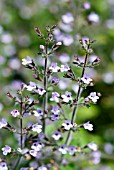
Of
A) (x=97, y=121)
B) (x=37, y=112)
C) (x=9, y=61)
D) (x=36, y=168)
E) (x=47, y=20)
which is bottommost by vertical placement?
(x=36, y=168)

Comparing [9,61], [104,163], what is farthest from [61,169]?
[9,61]

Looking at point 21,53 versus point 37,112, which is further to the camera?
point 21,53

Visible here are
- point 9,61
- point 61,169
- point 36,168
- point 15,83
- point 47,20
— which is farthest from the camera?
point 47,20

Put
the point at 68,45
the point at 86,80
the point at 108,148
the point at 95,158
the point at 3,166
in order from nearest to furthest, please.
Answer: the point at 86,80 < the point at 3,166 < the point at 95,158 < the point at 68,45 < the point at 108,148

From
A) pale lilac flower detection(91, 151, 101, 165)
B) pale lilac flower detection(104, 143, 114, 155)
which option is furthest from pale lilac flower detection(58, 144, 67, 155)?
pale lilac flower detection(104, 143, 114, 155)

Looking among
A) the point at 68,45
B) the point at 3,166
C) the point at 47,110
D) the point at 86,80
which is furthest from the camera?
the point at 68,45

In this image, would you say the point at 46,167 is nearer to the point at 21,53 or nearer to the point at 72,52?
the point at 72,52

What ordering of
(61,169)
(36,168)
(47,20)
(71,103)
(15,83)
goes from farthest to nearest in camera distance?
(47,20), (15,83), (61,169), (36,168), (71,103)

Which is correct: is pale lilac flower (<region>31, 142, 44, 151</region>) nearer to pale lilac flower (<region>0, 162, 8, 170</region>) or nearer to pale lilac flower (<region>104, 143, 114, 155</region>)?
pale lilac flower (<region>0, 162, 8, 170</region>)

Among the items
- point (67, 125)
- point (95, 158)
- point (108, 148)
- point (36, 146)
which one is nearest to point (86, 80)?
point (67, 125)

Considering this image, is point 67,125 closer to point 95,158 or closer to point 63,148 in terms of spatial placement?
point 63,148
